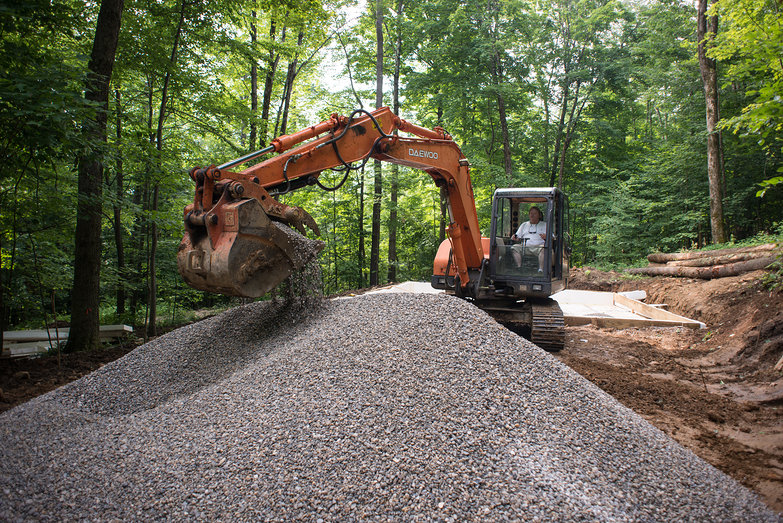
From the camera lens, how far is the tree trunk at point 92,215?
512 centimetres

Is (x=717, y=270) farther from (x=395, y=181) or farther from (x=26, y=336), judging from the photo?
(x=26, y=336)

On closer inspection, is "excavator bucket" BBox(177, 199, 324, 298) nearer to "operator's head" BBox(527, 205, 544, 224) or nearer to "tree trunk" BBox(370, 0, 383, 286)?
"operator's head" BBox(527, 205, 544, 224)

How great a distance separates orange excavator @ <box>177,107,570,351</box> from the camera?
3.59 metres

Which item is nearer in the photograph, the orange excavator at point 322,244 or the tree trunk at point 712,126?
the orange excavator at point 322,244

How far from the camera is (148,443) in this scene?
261cm

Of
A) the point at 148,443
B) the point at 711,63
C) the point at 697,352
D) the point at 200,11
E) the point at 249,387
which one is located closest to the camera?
the point at 148,443

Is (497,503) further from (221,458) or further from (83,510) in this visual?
(83,510)

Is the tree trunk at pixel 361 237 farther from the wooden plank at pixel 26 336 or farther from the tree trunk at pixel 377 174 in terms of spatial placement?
the wooden plank at pixel 26 336

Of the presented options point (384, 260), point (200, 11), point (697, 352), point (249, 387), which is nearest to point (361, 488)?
point (249, 387)

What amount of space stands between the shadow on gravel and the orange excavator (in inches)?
21.5

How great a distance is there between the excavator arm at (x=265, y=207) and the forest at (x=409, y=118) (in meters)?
2.31

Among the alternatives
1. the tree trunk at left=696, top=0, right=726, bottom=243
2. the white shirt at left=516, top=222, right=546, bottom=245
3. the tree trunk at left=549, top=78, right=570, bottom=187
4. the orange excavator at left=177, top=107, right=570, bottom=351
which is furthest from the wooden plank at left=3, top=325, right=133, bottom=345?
the tree trunk at left=549, top=78, right=570, bottom=187

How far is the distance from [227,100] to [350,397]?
6956 millimetres

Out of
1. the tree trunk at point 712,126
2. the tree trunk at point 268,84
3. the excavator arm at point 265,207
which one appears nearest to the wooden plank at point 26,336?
the excavator arm at point 265,207
